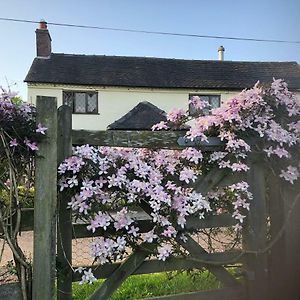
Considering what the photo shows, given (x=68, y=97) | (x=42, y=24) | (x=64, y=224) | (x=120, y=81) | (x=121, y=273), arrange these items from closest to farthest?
(x=64, y=224)
(x=121, y=273)
(x=68, y=97)
(x=42, y=24)
(x=120, y=81)

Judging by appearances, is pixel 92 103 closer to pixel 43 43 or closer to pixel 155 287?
pixel 43 43

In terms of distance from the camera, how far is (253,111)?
2863 millimetres

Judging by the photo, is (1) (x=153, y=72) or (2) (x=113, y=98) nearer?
(2) (x=113, y=98)

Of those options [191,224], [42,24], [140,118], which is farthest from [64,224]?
[42,24]

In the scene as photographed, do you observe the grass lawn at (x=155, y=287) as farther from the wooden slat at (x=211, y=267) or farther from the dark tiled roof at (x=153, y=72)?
the dark tiled roof at (x=153, y=72)

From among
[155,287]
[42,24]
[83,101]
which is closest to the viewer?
[155,287]

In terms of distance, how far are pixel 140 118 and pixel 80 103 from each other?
3.62 m

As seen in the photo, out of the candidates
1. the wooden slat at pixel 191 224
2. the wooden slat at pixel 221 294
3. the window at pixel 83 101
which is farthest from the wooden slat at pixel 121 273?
the window at pixel 83 101

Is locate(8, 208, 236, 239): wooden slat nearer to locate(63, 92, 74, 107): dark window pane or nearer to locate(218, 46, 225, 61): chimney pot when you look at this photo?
locate(63, 92, 74, 107): dark window pane

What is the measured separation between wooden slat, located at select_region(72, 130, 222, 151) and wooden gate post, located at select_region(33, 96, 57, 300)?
0.23 m

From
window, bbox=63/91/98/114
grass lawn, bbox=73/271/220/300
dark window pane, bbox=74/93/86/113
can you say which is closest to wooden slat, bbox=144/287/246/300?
grass lawn, bbox=73/271/220/300

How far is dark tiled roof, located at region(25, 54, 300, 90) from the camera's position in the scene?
60.5 ft

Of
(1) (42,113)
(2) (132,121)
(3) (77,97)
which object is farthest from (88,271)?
(3) (77,97)

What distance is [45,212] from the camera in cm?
230
